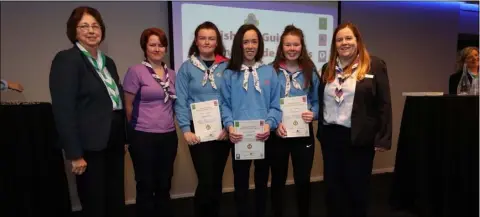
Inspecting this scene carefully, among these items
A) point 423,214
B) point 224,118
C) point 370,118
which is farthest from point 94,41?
point 423,214

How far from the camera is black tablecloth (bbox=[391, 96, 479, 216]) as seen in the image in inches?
95.8

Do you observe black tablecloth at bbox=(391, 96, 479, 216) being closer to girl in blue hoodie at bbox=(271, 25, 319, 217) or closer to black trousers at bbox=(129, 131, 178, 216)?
girl in blue hoodie at bbox=(271, 25, 319, 217)

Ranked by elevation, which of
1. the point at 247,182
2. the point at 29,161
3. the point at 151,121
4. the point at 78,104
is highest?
the point at 78,104

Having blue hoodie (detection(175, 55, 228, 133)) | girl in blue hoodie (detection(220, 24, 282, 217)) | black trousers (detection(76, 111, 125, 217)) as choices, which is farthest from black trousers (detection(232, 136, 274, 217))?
black trousers (detection(76, 111, 125, 217))

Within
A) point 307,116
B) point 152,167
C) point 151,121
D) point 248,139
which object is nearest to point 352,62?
point 307,116

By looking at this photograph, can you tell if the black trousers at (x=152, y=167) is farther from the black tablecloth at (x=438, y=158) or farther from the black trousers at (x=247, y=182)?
the black tablecloth at (x=438, y=158)

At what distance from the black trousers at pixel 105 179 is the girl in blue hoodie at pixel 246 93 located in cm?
63

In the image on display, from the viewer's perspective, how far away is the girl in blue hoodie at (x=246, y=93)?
205 centimetres

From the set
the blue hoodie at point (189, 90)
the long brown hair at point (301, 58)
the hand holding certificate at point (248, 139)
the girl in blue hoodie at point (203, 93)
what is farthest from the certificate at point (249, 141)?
the long brown hair at point (301, 58)

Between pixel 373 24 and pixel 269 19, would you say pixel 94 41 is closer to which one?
pixel 269 19

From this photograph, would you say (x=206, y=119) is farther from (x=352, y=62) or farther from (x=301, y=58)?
(x=352, y=62)

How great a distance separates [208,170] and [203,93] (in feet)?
1.56

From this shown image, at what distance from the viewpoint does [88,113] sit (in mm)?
1706

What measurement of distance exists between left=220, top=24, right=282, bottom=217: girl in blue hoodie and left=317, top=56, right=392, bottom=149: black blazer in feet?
1.53
